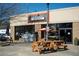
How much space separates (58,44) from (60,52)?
35 cm

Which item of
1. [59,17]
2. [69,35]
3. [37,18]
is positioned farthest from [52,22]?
[69,35]

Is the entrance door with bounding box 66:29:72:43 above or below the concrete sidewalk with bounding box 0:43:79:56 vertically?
above

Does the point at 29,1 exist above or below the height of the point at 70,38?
above

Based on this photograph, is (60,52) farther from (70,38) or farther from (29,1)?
(29,1)

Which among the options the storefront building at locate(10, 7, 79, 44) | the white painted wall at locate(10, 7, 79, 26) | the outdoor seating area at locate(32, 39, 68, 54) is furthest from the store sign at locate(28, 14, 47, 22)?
the outdoor seating area at locate(32, 39, 68, 54)

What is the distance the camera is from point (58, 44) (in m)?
18.0

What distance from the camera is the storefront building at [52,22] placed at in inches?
714

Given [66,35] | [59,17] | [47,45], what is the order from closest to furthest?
[47,45] → [59,17] → [66,35]

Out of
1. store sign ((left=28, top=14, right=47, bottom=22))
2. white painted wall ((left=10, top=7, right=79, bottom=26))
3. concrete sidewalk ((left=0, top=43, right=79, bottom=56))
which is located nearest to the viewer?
concrete sidewalk ((left=0, top=43, right=79, bottom=56))

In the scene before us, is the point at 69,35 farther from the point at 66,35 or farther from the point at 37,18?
the point at 37,18

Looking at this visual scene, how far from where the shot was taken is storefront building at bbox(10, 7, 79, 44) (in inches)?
714

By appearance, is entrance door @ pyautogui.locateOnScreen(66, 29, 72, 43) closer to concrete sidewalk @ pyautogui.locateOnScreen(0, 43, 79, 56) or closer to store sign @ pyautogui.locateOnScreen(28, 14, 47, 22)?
concrete sidewalk @ pyautogui.locateOnScreen(0, 43, 79, 56)

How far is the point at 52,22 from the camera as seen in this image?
59.9 ft

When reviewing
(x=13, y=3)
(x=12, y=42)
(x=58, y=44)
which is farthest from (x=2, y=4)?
(x=58, y=44)
